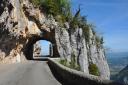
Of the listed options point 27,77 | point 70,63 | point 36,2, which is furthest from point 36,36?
point 27,77

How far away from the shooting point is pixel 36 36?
54844 mm

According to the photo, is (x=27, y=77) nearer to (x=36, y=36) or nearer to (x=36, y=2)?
(x=36, y=2)

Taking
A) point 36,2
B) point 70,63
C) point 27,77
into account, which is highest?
point 36,2

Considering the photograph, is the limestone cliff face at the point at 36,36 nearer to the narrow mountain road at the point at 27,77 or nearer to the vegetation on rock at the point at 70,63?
the vegetation on rock at the point at 70,63

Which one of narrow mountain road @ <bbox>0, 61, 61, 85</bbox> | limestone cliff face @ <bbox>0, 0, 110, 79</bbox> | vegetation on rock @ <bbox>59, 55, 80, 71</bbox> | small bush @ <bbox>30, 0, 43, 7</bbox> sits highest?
small bush @ <bbox>30, 0, 43, 7</bbox>

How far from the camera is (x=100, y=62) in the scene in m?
73.1

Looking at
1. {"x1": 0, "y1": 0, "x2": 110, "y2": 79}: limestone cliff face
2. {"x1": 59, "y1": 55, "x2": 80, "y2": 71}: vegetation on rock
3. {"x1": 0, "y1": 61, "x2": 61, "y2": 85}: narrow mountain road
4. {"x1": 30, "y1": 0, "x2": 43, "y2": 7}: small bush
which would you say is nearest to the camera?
{"x1": 0, "y1": 61, "x2": 61, "y2": 85}: narrow mountain road

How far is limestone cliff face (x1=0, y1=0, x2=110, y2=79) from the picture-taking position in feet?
143

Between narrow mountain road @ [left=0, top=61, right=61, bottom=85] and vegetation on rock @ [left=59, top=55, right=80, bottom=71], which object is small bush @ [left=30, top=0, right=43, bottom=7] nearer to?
vegetation on rock @ [left=59, top=55, right=80, bottom=71]

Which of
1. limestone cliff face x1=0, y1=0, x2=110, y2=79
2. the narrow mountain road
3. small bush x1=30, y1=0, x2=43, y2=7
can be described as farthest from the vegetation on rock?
the narrow mountain road

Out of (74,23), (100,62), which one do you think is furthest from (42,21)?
(100,62)

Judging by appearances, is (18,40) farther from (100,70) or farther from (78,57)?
(100,70)

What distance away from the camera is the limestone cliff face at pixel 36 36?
43.5m

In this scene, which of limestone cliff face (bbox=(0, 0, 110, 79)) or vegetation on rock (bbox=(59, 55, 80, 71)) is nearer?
vegetation on rock (bbox=(59, 55, 80, 71))
